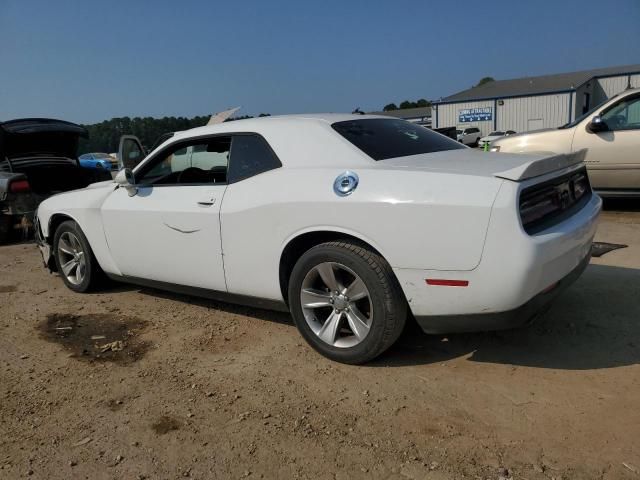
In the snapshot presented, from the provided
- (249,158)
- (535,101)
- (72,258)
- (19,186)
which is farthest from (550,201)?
(535,101)

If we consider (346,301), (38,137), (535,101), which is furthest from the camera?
(535,101)

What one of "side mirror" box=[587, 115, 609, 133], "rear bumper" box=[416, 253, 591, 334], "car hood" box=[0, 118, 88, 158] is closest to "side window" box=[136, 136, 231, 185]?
"rear bumper" box=[416, 253, 591, 334]

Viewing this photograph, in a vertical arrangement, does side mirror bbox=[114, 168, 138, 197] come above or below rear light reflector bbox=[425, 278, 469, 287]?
above

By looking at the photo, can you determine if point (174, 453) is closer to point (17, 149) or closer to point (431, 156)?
point (431, 156)

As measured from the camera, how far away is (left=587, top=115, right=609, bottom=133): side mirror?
7348 mm

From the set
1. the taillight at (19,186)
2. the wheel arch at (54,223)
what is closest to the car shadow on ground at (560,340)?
the wheel arch at (54,223)

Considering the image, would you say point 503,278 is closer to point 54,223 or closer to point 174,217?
point 174,217

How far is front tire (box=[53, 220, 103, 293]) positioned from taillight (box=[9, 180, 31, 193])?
2.93m

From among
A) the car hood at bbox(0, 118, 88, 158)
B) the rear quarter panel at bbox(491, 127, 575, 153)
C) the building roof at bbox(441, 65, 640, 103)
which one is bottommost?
the rear quarter panel at bbox(491, 127, 575, 153)

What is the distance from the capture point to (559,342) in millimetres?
3449

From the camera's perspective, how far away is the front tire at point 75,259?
4953 millimetres

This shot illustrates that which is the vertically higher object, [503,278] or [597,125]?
[597,125]

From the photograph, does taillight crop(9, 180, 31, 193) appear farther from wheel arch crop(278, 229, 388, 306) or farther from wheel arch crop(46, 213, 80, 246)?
wheel arch crop(278, 229, 388, 306)

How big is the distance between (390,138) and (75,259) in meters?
3.30
